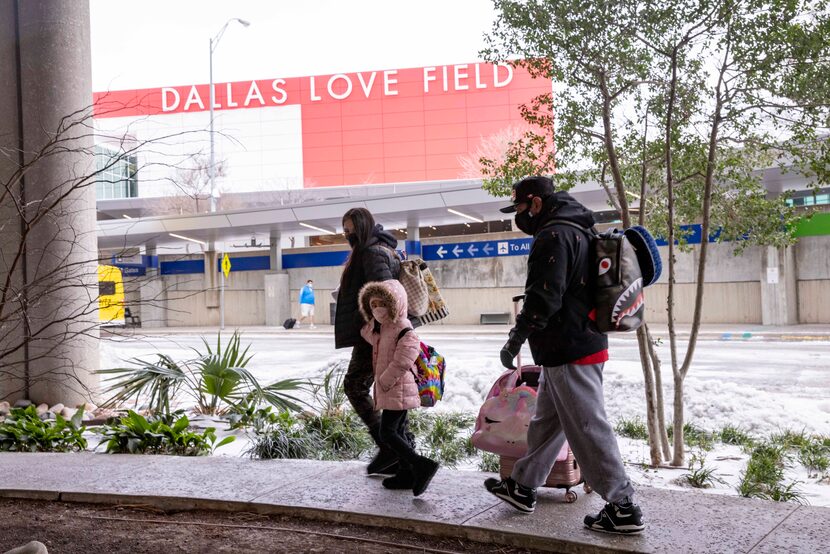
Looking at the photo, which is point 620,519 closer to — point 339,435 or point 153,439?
point 339,435

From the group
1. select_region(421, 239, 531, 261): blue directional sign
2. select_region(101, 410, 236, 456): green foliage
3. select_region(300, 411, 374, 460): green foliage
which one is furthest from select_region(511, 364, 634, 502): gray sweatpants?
select_region(421, 239, 531, 261): blue directional sign


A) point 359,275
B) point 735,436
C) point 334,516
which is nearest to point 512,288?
point 735,436

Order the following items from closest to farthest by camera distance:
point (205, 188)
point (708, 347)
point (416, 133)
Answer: point (708, 347) → point (205, 188) → point (416, 133)

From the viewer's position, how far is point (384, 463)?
520 cm

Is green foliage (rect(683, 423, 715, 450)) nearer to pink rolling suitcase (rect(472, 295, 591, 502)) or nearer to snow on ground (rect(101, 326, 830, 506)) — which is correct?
snow on ground (rect(101, 326, 830, 506))

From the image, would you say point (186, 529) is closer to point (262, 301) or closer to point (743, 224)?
point (743, 224)

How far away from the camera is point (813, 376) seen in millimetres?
11914

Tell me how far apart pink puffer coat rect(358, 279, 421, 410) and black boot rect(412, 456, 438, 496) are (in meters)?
0.33

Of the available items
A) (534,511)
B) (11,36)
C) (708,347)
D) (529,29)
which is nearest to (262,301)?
(708,347)

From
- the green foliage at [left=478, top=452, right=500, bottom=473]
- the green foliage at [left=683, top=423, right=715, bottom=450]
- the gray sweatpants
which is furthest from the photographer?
the green foliage at [left=683, top=423, right=715, bottom=450]

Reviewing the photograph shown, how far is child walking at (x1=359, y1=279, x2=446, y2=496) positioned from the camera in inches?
181

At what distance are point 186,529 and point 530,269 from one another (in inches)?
93.5

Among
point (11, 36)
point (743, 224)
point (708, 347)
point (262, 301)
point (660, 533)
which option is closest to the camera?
point (660, 533)

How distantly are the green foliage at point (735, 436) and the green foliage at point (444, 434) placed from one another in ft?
7.78
